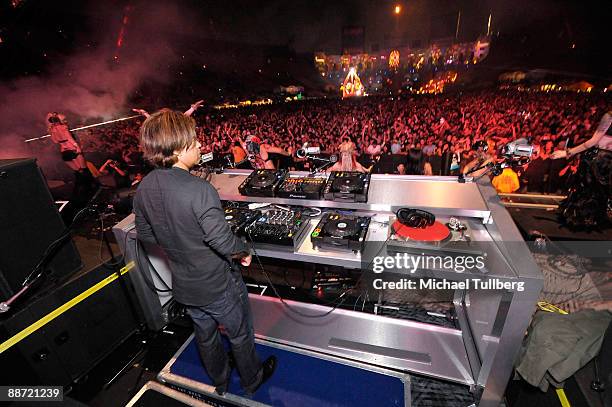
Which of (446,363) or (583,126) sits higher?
(583,126)

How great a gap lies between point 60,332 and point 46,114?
338cm

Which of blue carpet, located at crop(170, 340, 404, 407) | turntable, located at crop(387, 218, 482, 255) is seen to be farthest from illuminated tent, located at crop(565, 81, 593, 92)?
blue carpet, located at crop(170, 340, 404, 407)

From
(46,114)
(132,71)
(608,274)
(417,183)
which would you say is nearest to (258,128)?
(132,71)

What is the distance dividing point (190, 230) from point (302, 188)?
0.85 metres

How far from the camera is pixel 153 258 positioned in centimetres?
219

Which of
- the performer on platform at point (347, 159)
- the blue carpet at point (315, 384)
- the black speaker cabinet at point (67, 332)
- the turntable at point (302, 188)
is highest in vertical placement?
the turntable at point (302, 188)

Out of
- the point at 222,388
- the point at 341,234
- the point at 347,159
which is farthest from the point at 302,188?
the point at 347,159

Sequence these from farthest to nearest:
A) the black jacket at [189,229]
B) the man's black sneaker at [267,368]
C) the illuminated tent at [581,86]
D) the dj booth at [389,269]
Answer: the illuminated tent at [581,86]
the man's black sneaker at [267,368]
the dj booth at [389,269]
the black jacket at [189,229]

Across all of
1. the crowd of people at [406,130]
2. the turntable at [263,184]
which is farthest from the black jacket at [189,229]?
the crowd of people at [406,130]

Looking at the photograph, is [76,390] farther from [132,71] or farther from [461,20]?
[461,20]

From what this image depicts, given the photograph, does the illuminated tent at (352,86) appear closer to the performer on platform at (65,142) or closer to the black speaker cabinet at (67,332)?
the black speaker cabinet at (67,332)

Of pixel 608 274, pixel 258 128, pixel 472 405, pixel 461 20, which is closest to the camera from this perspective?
pixel 472 405

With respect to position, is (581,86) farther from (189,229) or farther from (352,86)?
(189,229)

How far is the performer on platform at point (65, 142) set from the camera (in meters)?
3.71
